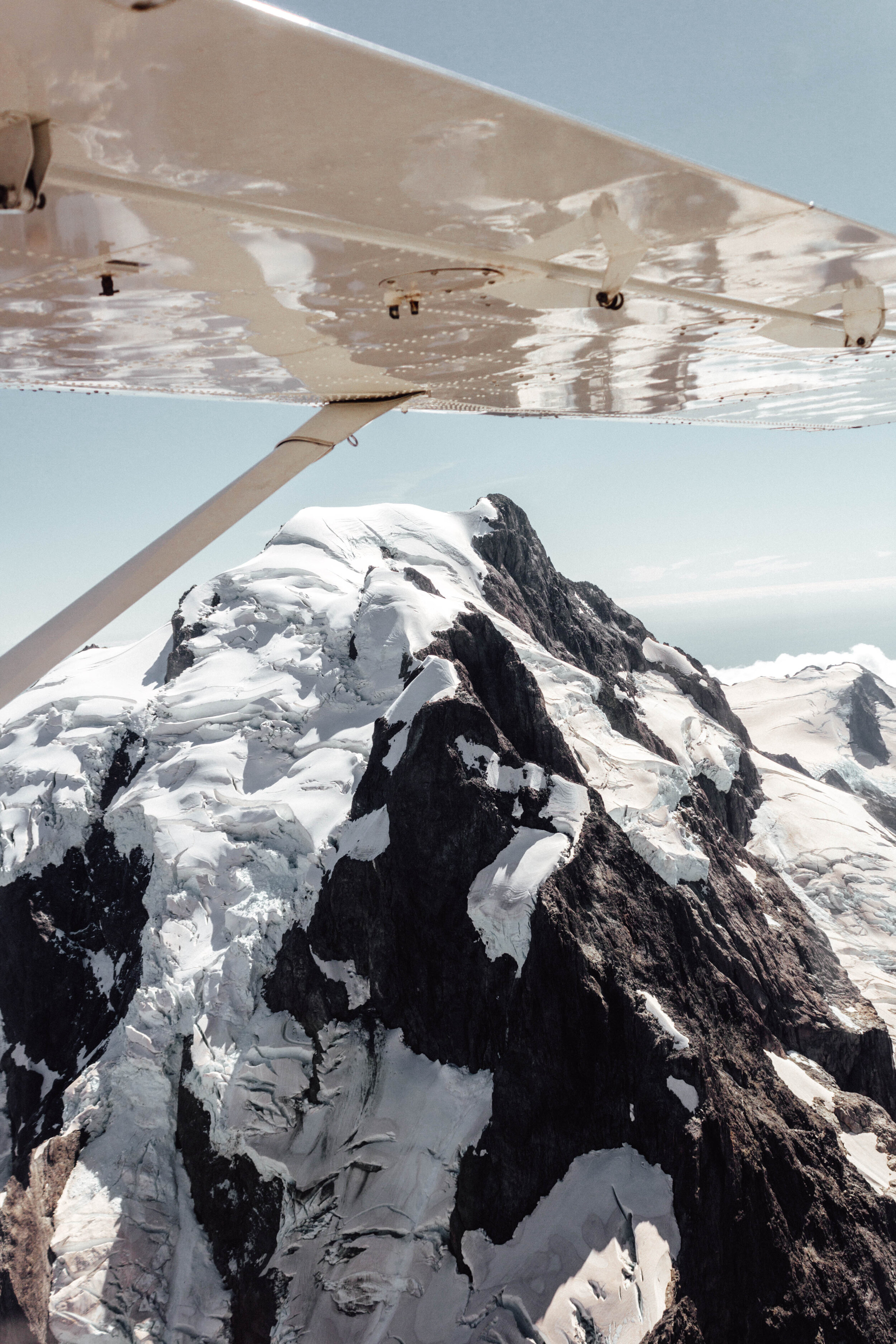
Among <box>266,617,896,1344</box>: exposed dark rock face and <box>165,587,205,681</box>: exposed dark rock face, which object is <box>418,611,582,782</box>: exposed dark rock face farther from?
<box>165,587,205,681</box>: exposed dark rock face

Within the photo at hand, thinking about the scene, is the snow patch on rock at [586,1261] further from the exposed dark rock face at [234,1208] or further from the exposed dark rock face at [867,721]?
the exposed dark rock face at [867,721]

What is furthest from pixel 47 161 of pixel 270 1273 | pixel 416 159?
pixel 270 1273

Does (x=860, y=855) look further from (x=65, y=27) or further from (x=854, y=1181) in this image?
(x=65, y=27)

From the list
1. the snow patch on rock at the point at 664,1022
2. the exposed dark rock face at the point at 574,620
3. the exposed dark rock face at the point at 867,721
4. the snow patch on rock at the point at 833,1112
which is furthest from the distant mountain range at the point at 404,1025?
the exposed dark rock face at the point at 867,721

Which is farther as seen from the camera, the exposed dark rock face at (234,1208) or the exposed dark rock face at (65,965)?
the exposed dark rock face at (65,965)

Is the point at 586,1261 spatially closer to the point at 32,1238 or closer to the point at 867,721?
the point at 32,1238

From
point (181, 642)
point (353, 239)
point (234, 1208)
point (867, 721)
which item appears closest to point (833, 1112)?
point (234, 1208)
